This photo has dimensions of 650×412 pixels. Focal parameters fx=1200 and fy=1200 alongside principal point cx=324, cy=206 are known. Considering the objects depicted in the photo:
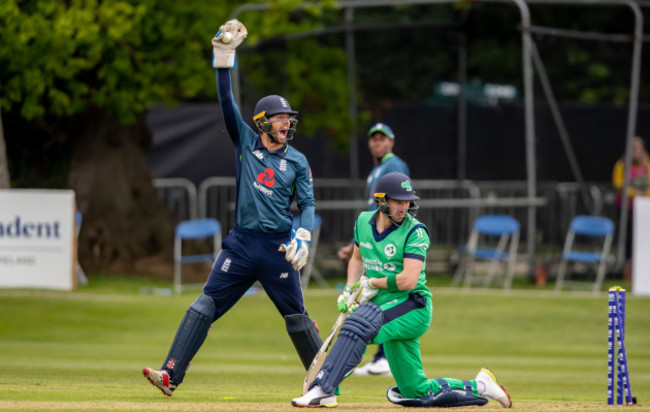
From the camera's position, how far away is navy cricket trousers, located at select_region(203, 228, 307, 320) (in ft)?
30.7

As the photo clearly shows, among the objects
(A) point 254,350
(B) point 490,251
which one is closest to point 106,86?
(A) point 254,350

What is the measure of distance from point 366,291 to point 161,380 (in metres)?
1.82

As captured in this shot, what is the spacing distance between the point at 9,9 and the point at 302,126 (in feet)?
23.4

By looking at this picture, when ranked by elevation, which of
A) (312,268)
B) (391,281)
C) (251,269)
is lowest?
(312,268)

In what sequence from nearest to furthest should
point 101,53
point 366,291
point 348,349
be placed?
point 348,349, point 366,291, point 101,53

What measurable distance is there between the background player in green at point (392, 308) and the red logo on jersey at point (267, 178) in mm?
995

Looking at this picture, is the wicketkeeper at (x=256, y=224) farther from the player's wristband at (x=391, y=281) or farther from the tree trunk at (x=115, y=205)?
the tree trunk at (x=115, y=205)

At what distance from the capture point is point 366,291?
857cm

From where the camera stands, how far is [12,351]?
48.0ft

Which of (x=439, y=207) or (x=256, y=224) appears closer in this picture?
(x=256, y=224)

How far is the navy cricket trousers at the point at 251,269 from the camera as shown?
9352 millimetres

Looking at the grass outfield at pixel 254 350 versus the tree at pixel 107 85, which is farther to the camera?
the tree at pixel 107 85

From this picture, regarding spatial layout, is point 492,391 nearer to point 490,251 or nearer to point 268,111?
point 268,111

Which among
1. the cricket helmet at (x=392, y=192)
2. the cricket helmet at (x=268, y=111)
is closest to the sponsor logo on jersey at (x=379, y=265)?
the cricket helmet at (x=392, y=192)
